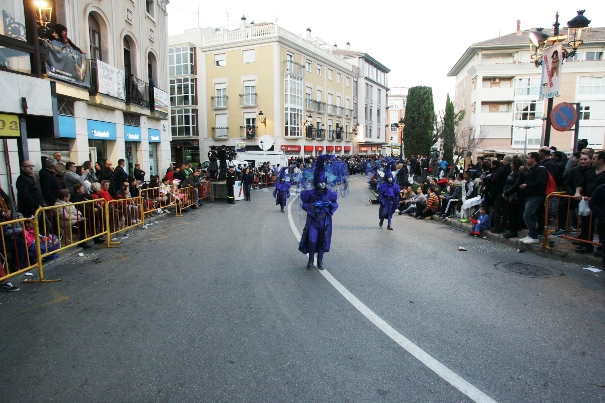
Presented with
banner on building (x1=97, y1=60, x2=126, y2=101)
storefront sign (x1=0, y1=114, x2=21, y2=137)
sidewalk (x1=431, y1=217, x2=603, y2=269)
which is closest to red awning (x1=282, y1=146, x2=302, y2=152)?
banner on building (x1=97, y1=60, x2=126, y2=101)

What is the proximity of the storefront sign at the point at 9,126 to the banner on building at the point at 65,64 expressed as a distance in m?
4.56

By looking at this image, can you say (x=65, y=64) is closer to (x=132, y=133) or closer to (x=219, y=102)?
(x=132, y=133)

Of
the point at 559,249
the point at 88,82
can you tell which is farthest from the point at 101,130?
the point at 559,249

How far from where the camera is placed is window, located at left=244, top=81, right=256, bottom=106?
41969 millimetres

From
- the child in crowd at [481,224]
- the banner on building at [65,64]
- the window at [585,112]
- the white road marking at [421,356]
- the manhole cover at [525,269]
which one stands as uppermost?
the window at [585,112]

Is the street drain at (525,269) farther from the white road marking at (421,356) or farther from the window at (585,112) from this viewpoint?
the window at (585,112)

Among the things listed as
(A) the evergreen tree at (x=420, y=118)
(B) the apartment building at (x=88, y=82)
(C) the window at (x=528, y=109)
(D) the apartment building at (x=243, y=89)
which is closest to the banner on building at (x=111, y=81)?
(B) the apartment building at (x=88, y=82)

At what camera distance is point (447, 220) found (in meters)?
12.1

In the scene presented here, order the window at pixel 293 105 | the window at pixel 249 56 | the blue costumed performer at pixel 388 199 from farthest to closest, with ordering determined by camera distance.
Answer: the window at pixel 293 105 → the window at pixel 249 56 → the blue costumed performer at pixel 388 199

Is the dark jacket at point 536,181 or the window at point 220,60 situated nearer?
the dark jacket at point 536,181

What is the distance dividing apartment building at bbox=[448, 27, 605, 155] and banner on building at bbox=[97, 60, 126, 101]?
1377 inches

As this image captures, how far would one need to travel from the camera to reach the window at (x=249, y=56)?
4144 centimetres

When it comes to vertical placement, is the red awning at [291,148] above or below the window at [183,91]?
below

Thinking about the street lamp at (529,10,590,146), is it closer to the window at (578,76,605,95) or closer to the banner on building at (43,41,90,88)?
the banner on building at (43,41,90,88)
